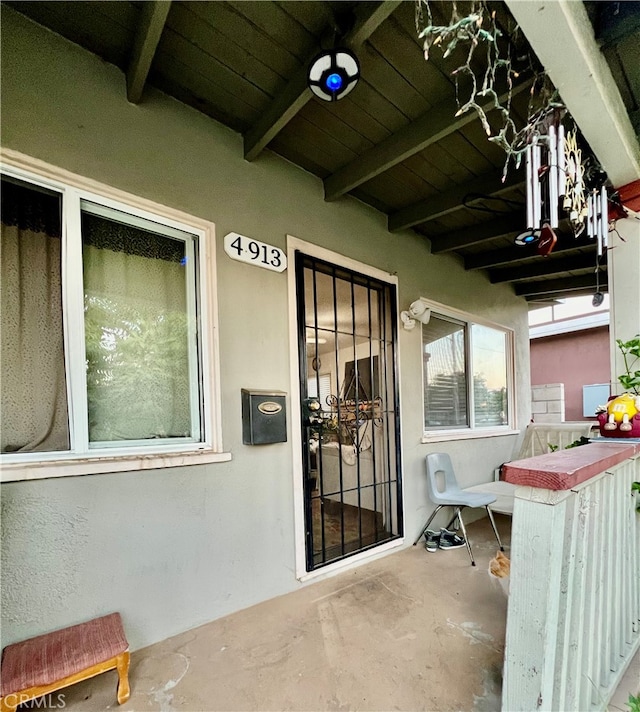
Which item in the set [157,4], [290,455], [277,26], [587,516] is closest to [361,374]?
[290,455]

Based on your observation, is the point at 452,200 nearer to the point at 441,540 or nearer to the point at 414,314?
the point at 414,314

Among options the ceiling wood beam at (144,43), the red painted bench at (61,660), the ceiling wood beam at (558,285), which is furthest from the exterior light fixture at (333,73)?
the ceiling wood beam at (558,285)

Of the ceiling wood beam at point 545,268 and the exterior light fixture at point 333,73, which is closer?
the exterior light fixture at point 333,73

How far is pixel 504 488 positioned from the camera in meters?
3.55

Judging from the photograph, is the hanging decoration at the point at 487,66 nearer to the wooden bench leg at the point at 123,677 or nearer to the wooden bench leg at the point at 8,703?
the wooden bench leg at the point at 123,677

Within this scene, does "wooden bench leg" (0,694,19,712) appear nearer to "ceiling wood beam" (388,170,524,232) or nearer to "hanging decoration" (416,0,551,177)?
"hanging decoration" (416,0,551,177)

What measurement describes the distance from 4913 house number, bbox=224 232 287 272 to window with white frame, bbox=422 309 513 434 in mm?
1840

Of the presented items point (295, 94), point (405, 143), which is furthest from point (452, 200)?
point (295, 94)

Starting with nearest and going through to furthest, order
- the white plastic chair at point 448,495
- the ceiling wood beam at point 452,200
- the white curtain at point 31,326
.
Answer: the white curtain at point 31,326
the ceiling wood beam at point 452,200
the white plastic chair at point 448,495

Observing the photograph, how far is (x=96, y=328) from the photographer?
1.71 metres

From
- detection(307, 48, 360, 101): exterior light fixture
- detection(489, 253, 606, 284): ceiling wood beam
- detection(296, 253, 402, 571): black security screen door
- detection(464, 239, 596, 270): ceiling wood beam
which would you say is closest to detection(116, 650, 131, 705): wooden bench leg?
detection(296, 253, 402, 571): black security screen door

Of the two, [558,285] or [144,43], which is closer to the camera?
[144,43]

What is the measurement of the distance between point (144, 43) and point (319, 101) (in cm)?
88

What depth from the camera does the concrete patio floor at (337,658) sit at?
56.1 inches
